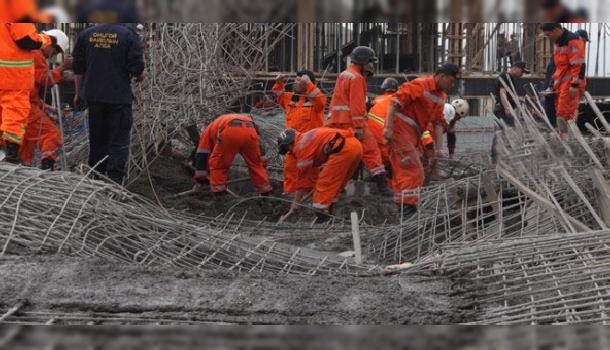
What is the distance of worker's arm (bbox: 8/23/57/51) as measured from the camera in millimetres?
7069

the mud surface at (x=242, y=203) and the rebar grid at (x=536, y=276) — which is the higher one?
the rebar grid at (x=536, y=276)

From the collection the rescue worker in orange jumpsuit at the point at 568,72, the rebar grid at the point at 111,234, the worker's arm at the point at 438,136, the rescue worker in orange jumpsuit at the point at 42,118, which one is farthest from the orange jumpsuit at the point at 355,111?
the rebar grid at the point at 111,234

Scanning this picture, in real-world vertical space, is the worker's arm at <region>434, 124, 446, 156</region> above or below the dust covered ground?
below

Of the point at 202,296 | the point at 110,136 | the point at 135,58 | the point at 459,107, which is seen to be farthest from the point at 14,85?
the point at 459,107

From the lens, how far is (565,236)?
407cm

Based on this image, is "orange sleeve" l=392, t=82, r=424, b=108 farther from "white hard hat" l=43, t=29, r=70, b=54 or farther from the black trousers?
"white hard hat" l=43, t=29, r=70, b=54

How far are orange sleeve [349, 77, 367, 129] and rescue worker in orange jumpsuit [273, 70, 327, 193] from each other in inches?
45.7

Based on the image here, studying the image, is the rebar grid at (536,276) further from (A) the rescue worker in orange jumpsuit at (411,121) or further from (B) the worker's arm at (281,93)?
(B) the worker's arm at (281,93)

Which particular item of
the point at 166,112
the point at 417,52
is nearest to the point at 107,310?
the point at 166,112

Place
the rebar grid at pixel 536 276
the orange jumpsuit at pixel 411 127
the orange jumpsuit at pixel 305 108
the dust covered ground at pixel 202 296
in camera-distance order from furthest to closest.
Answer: the orange jumpsuit at pixel 305 108 → the orange jumpsuit at pixel 411 127 → the dust covered ground at pixel 202 296 → the rebar grid at pixel 536 276

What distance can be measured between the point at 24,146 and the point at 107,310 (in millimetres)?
5272

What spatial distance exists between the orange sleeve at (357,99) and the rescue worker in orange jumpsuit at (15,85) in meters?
3.13

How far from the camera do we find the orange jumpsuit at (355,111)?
9055 mm

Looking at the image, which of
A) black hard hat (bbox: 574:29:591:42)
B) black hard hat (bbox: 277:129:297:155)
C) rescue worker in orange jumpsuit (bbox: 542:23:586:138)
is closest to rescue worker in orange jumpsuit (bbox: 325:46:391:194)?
black hard hat (bbox: 277:129:297:155)
